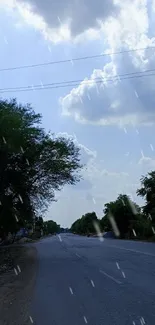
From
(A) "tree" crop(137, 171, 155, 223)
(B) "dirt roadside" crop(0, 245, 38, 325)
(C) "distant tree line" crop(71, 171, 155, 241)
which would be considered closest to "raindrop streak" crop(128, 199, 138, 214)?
(C) "distant tree line" crop(71, 171, 155, 241)

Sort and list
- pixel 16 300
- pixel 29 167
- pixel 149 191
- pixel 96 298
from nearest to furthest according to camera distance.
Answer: pixel 96 298, pixel 16 300, pixel 29 167, pixel 149 191

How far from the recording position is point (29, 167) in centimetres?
3409

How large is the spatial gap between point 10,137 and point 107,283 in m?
15.6

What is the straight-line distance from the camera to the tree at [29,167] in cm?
3020

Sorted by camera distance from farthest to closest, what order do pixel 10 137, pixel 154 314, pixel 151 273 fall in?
pixel 10 137
pixel 151 273
pixel 154 314

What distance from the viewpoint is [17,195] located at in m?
35.7

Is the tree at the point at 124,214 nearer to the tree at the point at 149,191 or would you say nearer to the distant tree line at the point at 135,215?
the distant tree line at the point at 135,215

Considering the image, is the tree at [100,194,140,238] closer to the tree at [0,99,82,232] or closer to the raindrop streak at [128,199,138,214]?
the raindrop streak at [128,199,138,214]

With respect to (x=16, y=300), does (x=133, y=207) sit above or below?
above

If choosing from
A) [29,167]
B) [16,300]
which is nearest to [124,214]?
[29,167]

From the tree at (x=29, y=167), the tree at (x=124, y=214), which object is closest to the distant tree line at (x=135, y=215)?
the tree at (x=124, y=214)

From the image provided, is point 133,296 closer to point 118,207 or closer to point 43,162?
point 43,162

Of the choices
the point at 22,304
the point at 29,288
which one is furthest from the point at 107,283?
the point at 22,304

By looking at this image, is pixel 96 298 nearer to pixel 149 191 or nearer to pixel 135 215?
pixel 149 191
